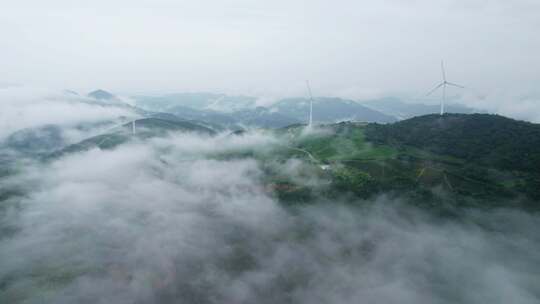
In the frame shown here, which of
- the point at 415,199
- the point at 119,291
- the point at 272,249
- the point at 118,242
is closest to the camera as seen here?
the point at 119,291

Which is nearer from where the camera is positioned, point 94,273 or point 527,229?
point 94,273

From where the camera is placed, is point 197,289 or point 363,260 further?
point 363,260

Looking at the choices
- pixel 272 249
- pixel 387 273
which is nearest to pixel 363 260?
pixel 387 273

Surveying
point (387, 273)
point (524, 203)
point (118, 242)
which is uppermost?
point (524, 203)

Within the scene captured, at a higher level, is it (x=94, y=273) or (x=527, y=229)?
(x=527, y=229)

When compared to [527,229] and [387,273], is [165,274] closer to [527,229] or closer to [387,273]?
[387,273]

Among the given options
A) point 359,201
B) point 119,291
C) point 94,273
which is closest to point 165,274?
point 119,291

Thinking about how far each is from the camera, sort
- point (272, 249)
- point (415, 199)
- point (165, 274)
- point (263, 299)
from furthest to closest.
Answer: point (415, 199), point (272, 249), point (165, 274), point (263, 299)

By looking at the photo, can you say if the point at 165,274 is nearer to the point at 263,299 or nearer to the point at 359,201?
the point at 263,299

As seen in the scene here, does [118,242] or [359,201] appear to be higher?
[359,201]
